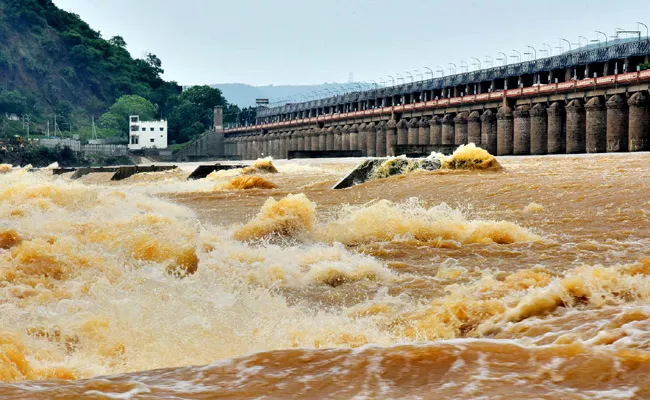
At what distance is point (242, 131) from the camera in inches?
5394

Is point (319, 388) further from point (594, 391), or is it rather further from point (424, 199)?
point (424, 199)

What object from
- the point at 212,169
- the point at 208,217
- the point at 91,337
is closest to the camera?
the point at 91,337

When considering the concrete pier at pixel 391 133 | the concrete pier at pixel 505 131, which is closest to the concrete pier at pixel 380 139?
the concrete pier at pixel 391 133

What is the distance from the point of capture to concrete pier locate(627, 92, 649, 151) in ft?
151

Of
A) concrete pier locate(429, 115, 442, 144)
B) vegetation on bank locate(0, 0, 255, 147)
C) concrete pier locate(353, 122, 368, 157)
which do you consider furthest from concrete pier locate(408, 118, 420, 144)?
vegetation on bank locate(0, 0, 255, 147)

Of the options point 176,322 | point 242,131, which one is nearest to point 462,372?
point 176,322

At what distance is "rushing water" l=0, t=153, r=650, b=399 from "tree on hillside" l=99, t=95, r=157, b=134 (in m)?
160

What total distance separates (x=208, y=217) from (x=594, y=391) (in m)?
12.9

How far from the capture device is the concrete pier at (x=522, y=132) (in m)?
58.0

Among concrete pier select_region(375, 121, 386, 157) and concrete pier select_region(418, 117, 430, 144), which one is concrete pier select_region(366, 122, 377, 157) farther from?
concrete pier select_region(418, 117, 430, 144)

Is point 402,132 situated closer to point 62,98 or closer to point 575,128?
point 575,128

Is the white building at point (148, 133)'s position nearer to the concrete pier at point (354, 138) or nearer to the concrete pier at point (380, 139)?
the concrete pier at point (354, 138)

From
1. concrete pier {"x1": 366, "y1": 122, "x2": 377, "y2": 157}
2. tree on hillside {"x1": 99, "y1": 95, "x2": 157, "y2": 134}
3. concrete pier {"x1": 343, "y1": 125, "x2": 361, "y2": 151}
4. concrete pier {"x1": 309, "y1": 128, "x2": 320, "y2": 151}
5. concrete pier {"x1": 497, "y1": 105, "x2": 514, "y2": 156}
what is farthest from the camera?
tree on hillside {"x1": 99, "y1": 95, "x2": 157, "y2": 134}

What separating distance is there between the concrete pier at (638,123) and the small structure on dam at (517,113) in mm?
53
